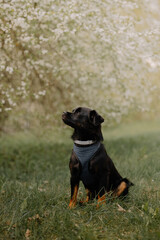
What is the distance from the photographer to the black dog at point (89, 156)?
357 centimetres

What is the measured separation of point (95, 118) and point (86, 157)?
0.52 metres

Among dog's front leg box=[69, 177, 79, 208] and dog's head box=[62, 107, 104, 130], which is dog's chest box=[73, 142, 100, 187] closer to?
dog's front leg box=[69, 177, 79, 208]

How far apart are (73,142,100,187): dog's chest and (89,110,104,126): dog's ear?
30 centimetres

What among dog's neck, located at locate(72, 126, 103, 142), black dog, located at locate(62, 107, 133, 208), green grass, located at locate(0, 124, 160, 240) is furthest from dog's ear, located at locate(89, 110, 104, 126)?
green grass, located at locate(0, 124, 160, 240)

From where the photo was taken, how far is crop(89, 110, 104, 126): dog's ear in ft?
11.8

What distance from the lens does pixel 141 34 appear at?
5.57 m

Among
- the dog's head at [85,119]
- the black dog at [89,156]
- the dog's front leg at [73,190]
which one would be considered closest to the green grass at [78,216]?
the dog's front leg at [73,190]

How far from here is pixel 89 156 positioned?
357cm

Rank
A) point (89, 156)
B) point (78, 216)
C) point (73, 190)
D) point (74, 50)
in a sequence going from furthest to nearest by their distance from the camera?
point (74, 50) < point (73, 190) < point (89, 156) < point (78, 216)

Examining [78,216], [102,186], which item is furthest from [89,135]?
[78,216]

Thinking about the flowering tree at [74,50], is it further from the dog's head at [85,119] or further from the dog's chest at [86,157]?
the dog's chest at [86,157]

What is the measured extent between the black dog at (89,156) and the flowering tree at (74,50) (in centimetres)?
A: 219

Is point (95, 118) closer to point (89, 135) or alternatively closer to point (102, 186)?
point (89, 135)

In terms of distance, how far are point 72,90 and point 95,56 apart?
1545 millimetres
